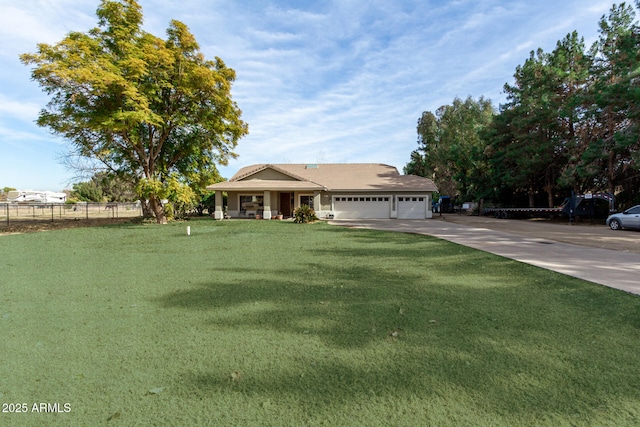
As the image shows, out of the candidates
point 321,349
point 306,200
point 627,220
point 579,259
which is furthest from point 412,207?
point 321,349

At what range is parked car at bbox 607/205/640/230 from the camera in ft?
48.9

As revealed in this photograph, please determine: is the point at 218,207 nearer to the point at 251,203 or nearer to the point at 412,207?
the point at 251,203

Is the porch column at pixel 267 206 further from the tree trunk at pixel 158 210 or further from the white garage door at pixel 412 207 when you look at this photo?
the white garage door at pixel 412 207

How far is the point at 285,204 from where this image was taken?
2659 cm

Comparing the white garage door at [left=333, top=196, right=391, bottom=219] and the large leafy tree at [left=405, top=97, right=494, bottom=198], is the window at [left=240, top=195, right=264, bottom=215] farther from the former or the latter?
the large leafy tree at [left=405, top=97, right=494, bottom=198]

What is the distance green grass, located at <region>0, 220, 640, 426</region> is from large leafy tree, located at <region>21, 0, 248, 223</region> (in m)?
14.2

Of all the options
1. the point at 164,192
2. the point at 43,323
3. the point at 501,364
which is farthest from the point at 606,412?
the point at 164,192

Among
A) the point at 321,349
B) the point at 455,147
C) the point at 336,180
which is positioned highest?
the point at 455,147

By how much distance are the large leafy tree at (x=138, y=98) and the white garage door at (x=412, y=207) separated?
46.5 feet

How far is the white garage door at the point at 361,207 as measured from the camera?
25359 mm

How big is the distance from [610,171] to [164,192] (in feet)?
97.4

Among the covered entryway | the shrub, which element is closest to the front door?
the covered entryway

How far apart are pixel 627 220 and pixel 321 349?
1969cm

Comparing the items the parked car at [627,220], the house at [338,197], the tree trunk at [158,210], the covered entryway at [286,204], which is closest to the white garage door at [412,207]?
the house at [338,197]
